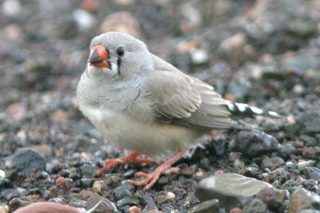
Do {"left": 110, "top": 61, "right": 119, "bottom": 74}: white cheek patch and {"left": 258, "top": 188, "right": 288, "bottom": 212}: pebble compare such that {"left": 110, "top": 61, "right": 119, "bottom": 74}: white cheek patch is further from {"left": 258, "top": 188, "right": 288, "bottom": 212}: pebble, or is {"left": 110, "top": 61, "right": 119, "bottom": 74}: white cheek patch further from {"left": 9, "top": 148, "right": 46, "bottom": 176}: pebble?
{"left": 258, "top": 188, "right": 288, "bottom": 212}: pebble

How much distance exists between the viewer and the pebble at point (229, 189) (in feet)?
16.0

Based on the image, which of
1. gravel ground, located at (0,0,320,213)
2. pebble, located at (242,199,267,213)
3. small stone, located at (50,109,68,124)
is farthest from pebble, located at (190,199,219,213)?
small stone, located at (50,109,68,124)

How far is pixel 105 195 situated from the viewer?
5.60m

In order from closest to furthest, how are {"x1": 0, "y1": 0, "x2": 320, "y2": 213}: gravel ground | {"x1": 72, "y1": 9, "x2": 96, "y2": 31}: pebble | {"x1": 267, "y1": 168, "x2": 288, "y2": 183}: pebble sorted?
1. {"x1": 0, "y1": 0, "x2": 320, "y2": 213}: gravel ground
2. {"x1": 267, "y1": 168, "x2": 288, "y2": 183}: pebble
3. {"x1": 72, "y1": 9, "x2": 96, "y2": 31}: pebble

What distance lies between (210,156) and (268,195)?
1664mm

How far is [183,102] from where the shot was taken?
20.8 feet

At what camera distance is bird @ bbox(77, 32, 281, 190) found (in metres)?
5.82

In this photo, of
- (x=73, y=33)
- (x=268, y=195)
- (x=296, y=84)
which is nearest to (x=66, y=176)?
(x=268, y=195)

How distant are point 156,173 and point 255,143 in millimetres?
985

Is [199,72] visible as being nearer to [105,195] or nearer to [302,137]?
[302,137]

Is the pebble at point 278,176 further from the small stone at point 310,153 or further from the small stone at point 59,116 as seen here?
the small stone at point 59,116

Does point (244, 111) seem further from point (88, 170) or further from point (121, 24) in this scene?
point (121, 24)

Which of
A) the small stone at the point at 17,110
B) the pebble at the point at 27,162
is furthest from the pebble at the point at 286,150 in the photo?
the small stone at the point at 17,110

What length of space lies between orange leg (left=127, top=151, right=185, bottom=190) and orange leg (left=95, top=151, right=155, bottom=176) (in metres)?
0.36
